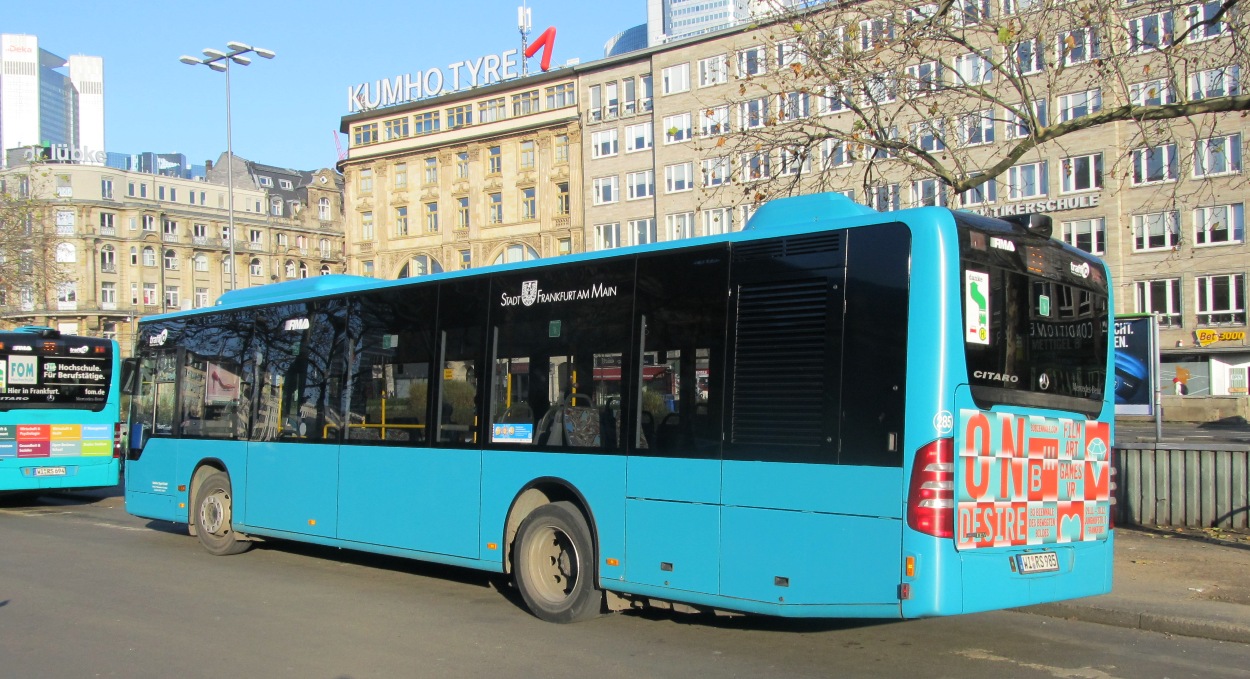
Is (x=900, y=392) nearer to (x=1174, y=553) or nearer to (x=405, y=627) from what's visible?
(x=405, y=627)

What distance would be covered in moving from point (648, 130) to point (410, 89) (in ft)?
66.9

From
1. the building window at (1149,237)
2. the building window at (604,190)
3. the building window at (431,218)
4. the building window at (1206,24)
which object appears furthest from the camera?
the building window at (431,218)

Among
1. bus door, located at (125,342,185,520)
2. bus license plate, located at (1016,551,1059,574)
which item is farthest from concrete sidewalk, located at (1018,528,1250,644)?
bus door, located at (125,342,185,520)

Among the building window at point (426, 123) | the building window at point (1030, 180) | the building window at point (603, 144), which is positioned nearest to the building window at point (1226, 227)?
the building window at point (1030, 180)

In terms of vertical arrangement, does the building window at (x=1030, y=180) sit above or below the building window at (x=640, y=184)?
below

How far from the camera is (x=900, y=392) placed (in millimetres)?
6785

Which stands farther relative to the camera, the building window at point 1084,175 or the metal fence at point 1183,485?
the building window at point 1084,175

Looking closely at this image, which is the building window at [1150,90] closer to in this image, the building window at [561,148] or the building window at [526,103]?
the building window at [561,148]

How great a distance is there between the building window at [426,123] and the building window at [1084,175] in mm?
39375

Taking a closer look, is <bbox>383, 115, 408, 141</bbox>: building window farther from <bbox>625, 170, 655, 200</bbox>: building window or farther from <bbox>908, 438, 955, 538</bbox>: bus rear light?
<bbox>908, 438, 955, 538</bbox>: bus rear light

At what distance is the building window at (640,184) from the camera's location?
59844 millimetres

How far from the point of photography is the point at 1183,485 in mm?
13117

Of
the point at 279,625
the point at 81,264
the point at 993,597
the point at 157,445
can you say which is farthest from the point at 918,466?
the point at 81,264

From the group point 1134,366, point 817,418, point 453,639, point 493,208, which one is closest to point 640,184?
point 493,208
